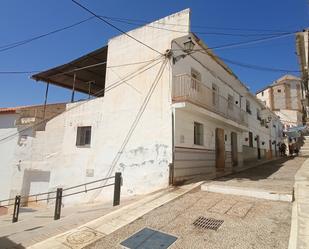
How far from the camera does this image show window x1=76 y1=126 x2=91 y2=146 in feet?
40.5

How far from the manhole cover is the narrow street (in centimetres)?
8

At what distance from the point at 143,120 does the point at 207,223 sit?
19.5ft

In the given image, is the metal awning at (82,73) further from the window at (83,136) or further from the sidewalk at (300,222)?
the sidewalk at (300,222)

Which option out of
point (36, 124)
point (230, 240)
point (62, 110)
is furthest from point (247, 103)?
point (230, 240)

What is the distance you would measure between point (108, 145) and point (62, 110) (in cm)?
499

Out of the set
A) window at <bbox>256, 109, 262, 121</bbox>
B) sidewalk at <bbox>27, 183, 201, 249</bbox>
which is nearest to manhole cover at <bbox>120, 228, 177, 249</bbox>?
sidewalk at <bbox>27, 183, 201, 249</bbox>

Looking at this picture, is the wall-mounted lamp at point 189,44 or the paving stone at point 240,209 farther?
the wall-mounted lamp at point 189,44

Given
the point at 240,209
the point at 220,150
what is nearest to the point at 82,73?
the point at 220,150

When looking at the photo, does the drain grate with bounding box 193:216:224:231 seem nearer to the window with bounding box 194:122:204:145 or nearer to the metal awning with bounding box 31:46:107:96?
the window with bounding box 194:122:204:145

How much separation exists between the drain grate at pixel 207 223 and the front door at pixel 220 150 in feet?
28.1

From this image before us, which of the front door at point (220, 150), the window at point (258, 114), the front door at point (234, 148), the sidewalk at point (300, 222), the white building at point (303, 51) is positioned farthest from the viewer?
the window at point (258, 114)

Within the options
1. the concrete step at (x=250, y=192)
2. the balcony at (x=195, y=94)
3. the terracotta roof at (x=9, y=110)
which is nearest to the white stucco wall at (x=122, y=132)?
the balcony at (x=195, y=94)

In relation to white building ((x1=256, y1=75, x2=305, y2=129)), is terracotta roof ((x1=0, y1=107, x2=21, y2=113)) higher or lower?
lower

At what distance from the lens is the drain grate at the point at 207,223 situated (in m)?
4.97
